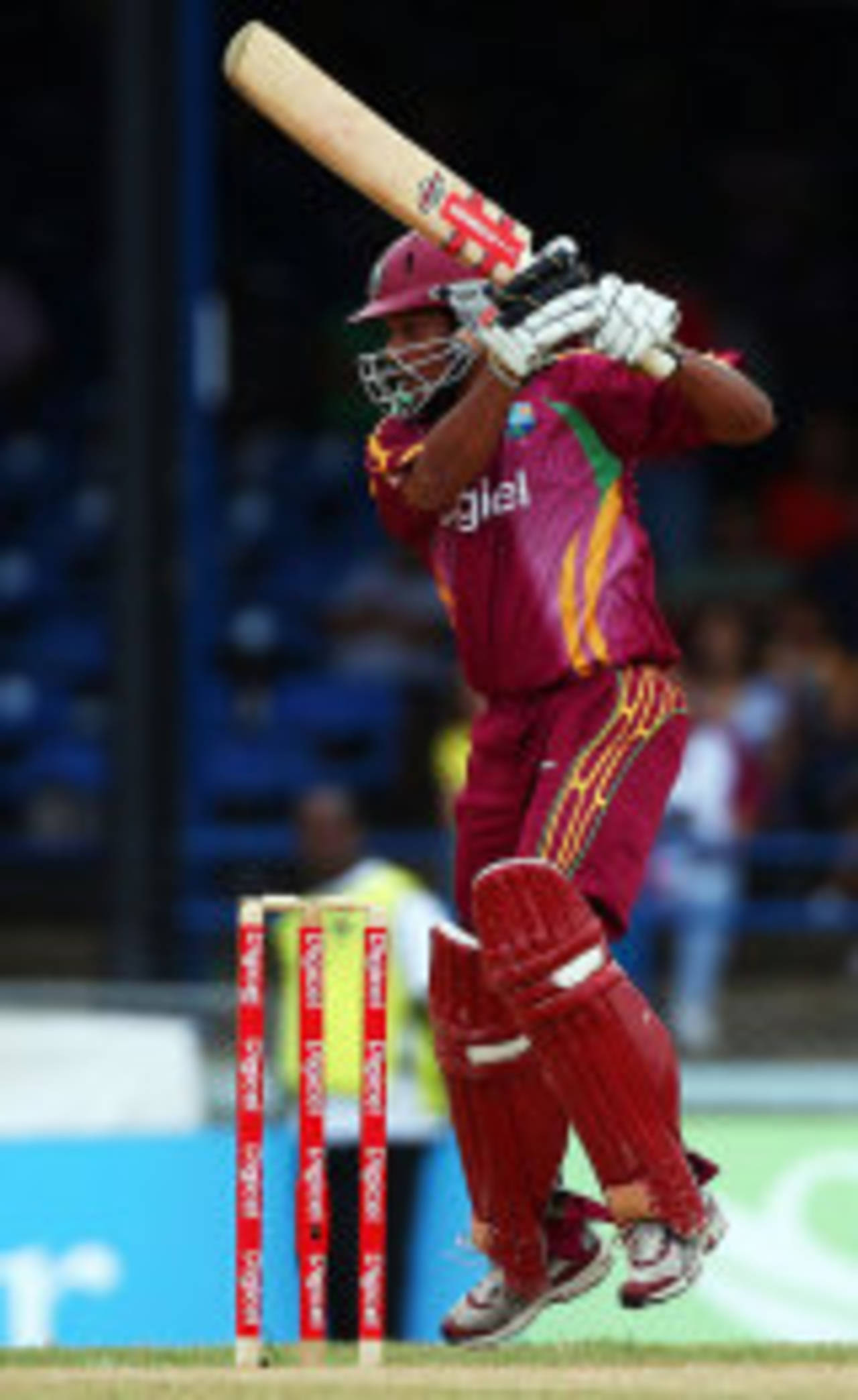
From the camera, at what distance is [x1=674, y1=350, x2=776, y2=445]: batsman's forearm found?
5.81m

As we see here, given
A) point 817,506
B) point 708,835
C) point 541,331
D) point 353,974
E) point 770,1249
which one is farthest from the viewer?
point 817,506

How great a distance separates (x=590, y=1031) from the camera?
5688 millimetres

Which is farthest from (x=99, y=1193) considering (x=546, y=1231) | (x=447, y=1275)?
(x=546, y=1231)

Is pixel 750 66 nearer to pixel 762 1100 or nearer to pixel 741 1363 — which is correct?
pixel 762 1100

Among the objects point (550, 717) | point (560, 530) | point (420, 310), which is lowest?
point (550, 717)

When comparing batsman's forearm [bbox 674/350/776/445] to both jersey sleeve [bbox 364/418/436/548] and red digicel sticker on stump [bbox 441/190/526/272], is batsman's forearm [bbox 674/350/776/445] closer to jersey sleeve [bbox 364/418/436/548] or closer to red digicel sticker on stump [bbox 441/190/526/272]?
red digicel sticker on stump [bbox 441/190/526/272]

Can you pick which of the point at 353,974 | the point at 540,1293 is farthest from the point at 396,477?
the point at 353,974

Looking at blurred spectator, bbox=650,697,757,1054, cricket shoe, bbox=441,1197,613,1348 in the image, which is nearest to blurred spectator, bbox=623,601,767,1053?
blurred spectator, bbox=650,697,757,1054

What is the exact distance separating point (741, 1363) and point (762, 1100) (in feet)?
15.8

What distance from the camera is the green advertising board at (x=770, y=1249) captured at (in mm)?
8266

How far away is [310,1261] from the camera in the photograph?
547 centimetres

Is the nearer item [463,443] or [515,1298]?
[463,443]

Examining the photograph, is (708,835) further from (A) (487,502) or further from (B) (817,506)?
(A) (487,502)

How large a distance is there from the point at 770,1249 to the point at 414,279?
336 cm
